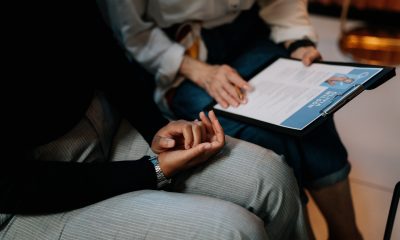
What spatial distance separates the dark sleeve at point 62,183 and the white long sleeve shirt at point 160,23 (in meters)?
0.43

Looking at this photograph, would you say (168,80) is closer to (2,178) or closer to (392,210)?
(2,178)

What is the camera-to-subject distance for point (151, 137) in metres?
0.98

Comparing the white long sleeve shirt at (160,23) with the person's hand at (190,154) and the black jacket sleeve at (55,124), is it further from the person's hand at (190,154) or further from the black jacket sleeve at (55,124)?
the person's hand at (190,154)

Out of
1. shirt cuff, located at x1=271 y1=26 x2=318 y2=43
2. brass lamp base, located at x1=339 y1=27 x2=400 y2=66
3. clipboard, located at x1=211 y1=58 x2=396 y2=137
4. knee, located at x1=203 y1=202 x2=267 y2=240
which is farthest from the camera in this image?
brass lamp base, located at x1=339 y1=27 x2=400 y2=66

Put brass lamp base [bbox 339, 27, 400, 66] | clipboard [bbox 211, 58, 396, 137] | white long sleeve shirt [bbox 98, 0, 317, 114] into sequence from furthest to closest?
brass lamp base [bbox 339, 27, 400, 66]
white long sleeve shirt [bbox 98, 0, 317, 114]
clipboard [bbox 211, 58, 396, 137]

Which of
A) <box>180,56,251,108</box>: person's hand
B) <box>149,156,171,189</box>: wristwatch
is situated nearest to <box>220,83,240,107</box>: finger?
<box>180,56,251,108</box>: person's hand

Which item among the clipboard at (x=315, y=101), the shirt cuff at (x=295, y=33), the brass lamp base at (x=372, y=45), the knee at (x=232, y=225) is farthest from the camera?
the brass lamp base at (x=372, y=45)

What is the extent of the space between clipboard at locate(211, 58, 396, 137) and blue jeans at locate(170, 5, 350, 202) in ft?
0.23

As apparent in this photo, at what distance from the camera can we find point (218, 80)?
1.10 m

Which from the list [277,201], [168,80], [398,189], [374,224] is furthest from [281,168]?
[374,224]

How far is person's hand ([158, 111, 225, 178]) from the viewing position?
33.5 inches

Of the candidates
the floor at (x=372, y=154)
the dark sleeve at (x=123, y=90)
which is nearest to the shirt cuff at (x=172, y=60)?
the dark sleeve at (x=123, y=90)

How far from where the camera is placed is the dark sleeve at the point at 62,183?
0.78 metres

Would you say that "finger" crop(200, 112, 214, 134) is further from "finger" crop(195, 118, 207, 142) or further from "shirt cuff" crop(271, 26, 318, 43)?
"shirt cuff" crop(271, 26, 318, 43)
